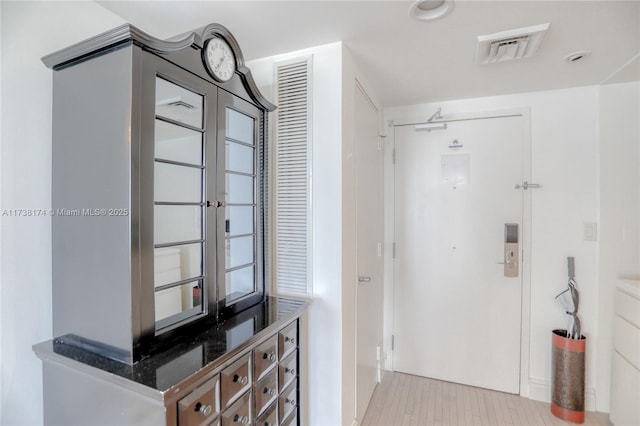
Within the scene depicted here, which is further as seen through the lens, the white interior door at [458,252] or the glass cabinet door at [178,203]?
the white interior door at [458,252]

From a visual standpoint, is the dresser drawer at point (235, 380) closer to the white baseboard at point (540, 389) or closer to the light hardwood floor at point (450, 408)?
the light hardwood floor at point (450, 408)

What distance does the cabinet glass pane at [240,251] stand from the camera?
1532 millimetres

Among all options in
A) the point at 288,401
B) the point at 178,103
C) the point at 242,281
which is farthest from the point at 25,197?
the point at 288,401

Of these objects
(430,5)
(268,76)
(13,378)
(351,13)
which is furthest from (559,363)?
(13,378)

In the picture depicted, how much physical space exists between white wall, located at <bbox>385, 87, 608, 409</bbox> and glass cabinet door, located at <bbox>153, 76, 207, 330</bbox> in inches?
95.1

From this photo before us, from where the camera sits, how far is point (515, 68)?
1995 millimetres

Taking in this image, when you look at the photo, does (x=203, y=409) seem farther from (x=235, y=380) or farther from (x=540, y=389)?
(x=540, y=389)

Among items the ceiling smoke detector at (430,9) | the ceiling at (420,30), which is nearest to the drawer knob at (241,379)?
the ceiling at (420,30)

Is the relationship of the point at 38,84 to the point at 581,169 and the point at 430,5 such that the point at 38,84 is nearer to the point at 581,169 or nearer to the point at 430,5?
the point at 430,5

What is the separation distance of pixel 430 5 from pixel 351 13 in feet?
1.13

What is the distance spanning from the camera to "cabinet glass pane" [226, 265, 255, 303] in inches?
59.9

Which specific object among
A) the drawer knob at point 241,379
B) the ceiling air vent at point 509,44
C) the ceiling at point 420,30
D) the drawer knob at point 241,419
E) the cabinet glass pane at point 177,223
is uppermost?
the ceiling at point 420,30

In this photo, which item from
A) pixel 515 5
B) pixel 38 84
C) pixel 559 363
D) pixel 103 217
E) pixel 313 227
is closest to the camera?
pixel 103 217

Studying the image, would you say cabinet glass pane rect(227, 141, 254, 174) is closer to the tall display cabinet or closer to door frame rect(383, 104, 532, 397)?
the tall display cabinet
